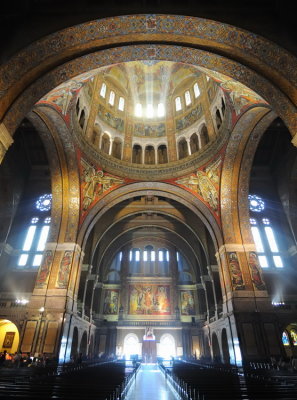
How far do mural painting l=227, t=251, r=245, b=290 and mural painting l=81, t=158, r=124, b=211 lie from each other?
30.0 ft

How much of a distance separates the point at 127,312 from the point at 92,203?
12.6 metres

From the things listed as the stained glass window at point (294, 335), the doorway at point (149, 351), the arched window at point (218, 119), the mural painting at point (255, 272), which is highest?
the arched window at point (218, 119)

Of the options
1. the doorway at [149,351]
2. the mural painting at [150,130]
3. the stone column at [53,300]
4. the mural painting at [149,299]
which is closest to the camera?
the stone column at [53,300]

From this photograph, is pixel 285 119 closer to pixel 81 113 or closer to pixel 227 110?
pixel 227 110

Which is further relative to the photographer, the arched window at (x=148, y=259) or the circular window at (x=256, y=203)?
the arched window at (x=148, y=259)

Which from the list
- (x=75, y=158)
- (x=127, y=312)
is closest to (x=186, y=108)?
(x=75, y=158)

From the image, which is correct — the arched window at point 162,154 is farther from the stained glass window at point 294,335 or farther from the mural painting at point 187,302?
the stained glass window at point 294,335

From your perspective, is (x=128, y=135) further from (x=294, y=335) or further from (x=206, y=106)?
(x=294, y=335)

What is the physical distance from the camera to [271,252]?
1870 centimetres

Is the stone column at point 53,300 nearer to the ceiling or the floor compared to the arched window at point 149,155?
nearer to the floor

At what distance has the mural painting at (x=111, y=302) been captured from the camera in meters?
23.6

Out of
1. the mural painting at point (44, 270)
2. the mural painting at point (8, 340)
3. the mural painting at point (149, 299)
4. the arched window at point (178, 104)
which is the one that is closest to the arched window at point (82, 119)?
the arched window at point (178, 104)

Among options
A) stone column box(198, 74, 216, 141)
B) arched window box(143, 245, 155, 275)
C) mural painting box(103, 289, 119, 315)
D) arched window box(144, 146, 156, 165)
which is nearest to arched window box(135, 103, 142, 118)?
arched window box(144, 146, 156, 165)

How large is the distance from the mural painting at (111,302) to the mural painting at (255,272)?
14.7 metres
